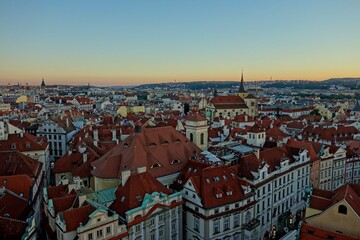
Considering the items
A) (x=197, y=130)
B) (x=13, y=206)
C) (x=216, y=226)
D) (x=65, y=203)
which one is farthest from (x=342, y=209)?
(x=13, y=206)

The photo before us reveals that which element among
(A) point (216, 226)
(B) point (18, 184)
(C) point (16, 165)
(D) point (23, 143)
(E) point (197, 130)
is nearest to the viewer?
(A) point (216, 226)

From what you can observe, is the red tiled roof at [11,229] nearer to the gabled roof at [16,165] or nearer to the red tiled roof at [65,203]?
the red tiled roof at [65,203]

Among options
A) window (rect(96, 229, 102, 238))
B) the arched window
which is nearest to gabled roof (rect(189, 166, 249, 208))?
the arched window

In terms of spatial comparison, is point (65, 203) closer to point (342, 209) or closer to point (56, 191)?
point (56, 191)

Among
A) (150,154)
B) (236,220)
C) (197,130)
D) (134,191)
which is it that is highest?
(197,130)

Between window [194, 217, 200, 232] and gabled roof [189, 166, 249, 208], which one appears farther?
window [194, 217, 200, 232]

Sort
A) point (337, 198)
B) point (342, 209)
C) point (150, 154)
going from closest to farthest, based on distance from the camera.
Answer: point (342, 209) < point (337, 198) < point (150, 154)

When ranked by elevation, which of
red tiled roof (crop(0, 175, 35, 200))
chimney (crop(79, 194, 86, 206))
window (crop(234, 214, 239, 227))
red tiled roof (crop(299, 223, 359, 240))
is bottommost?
window (crop(234, 214, 239, 227))

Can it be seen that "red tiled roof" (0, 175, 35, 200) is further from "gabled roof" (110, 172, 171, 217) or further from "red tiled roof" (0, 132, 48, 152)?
"red tiled roof" (0, 132, 48, 152)
